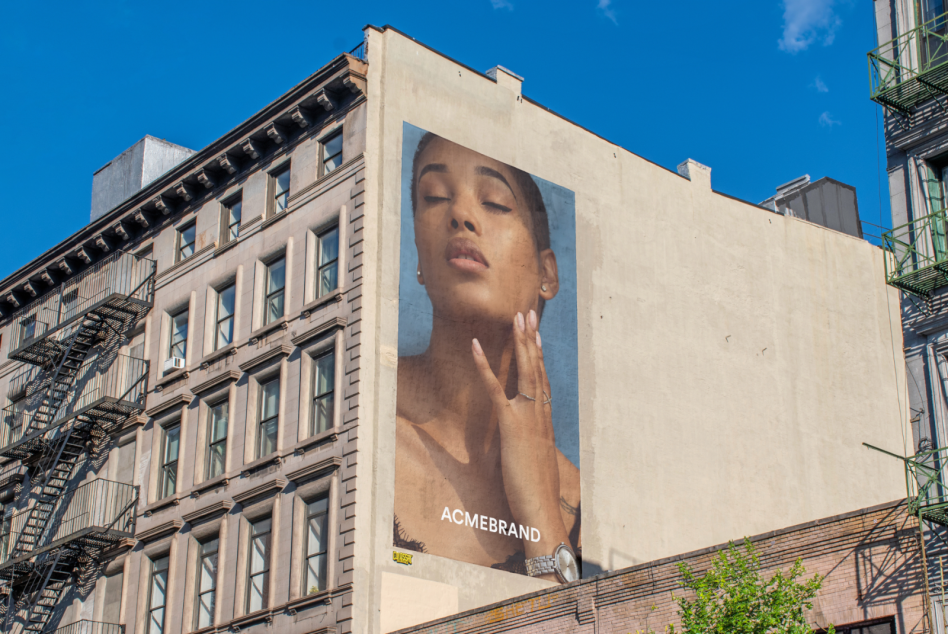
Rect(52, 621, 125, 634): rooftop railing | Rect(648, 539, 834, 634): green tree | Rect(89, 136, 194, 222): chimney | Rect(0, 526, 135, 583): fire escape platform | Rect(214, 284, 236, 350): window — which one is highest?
Rect(89, 136, 194, 222): chimney

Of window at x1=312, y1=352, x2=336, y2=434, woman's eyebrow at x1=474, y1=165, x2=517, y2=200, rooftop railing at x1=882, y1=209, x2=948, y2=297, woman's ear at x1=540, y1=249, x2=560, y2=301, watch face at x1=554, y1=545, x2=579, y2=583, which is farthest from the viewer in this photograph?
woman's ear at x1=540, y1=249, x2=560, y2=301

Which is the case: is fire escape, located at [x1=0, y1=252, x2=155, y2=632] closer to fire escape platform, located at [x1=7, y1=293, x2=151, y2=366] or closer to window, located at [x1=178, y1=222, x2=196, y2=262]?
fire escape platform, located at [x1=7, y1=293, x2=151, y2=366]

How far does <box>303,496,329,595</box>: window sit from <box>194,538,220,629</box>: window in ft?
13.2

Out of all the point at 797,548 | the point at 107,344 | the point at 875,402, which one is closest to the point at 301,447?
the point at 107,344

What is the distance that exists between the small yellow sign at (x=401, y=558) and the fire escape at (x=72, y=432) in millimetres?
11029

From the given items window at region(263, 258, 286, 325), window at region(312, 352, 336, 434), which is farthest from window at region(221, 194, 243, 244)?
window at region(312, 352, 336, 434)

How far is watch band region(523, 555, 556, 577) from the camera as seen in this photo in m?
36.0

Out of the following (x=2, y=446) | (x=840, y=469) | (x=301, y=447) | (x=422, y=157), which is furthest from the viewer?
(x=2, y=446)

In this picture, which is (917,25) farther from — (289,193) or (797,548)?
(289,193)

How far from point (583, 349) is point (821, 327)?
11420mm

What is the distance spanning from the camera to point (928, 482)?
71.9 ft

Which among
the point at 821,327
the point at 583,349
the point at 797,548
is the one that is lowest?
the point at 797,548

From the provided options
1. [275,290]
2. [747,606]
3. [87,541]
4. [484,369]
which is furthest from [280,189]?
[747,606]

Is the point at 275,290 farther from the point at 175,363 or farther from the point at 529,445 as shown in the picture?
the point at 529,445
